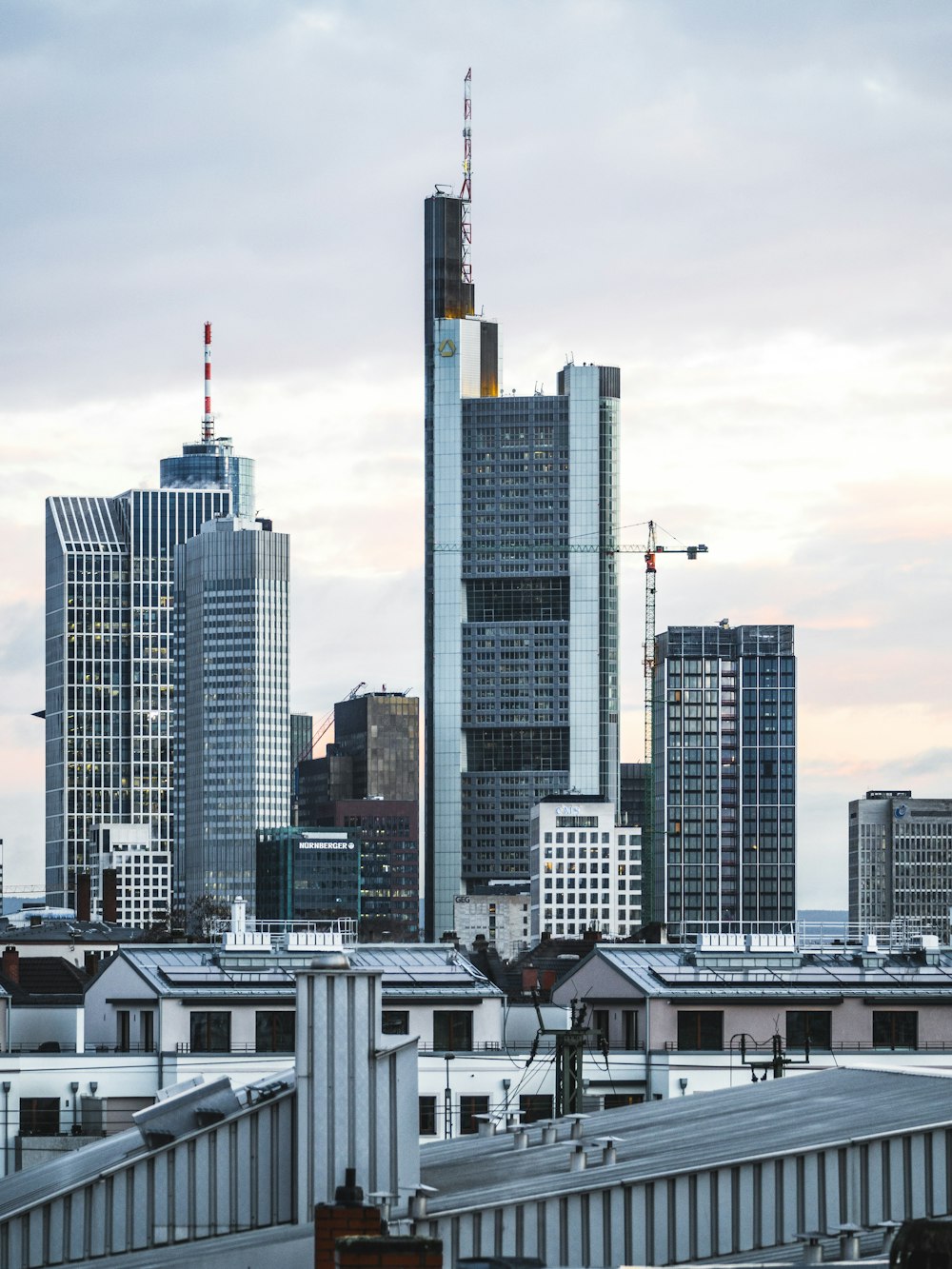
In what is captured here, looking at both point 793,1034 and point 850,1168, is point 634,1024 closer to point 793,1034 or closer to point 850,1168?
point 793,1034

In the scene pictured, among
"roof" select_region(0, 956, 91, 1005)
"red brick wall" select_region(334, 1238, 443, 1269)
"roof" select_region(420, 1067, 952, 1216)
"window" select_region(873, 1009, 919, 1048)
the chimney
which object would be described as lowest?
"roof" select_region(0, 956, 91, 1005)

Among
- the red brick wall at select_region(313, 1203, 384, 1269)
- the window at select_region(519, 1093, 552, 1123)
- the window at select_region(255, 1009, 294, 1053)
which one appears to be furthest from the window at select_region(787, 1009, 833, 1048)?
the red brick wall at select_region(313, 1203, 384, 1269)

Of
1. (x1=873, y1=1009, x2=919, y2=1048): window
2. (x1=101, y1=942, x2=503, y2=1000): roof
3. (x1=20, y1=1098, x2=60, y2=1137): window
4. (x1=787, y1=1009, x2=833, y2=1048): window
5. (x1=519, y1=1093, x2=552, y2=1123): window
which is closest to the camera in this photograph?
(x1=20, y1=1098, x2=60, y2=1137): window

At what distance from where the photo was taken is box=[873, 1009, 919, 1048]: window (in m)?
84.6

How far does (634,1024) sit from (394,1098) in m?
53.1

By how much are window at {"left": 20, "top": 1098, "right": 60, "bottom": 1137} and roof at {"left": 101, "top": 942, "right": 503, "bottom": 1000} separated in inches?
291

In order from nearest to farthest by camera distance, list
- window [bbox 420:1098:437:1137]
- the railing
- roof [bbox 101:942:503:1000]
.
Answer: window [bbox 420:1098:437:1137] → the railing → roof [bbox 101:942:503:1000]

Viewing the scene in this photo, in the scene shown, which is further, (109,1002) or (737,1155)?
(109,1002)

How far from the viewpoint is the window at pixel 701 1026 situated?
82812mm

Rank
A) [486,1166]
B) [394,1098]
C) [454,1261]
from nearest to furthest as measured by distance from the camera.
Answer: [454,1261]
[394,1098]
[486,1166]

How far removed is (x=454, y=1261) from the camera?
29.3 metres

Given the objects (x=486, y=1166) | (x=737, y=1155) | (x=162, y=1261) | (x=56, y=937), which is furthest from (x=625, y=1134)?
(x=56, y=937)

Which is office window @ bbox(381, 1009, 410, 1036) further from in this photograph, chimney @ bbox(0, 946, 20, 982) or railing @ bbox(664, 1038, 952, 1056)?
chimney @ bbox(0, 946, 20, 982)

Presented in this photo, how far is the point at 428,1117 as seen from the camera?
77375 millimetres
